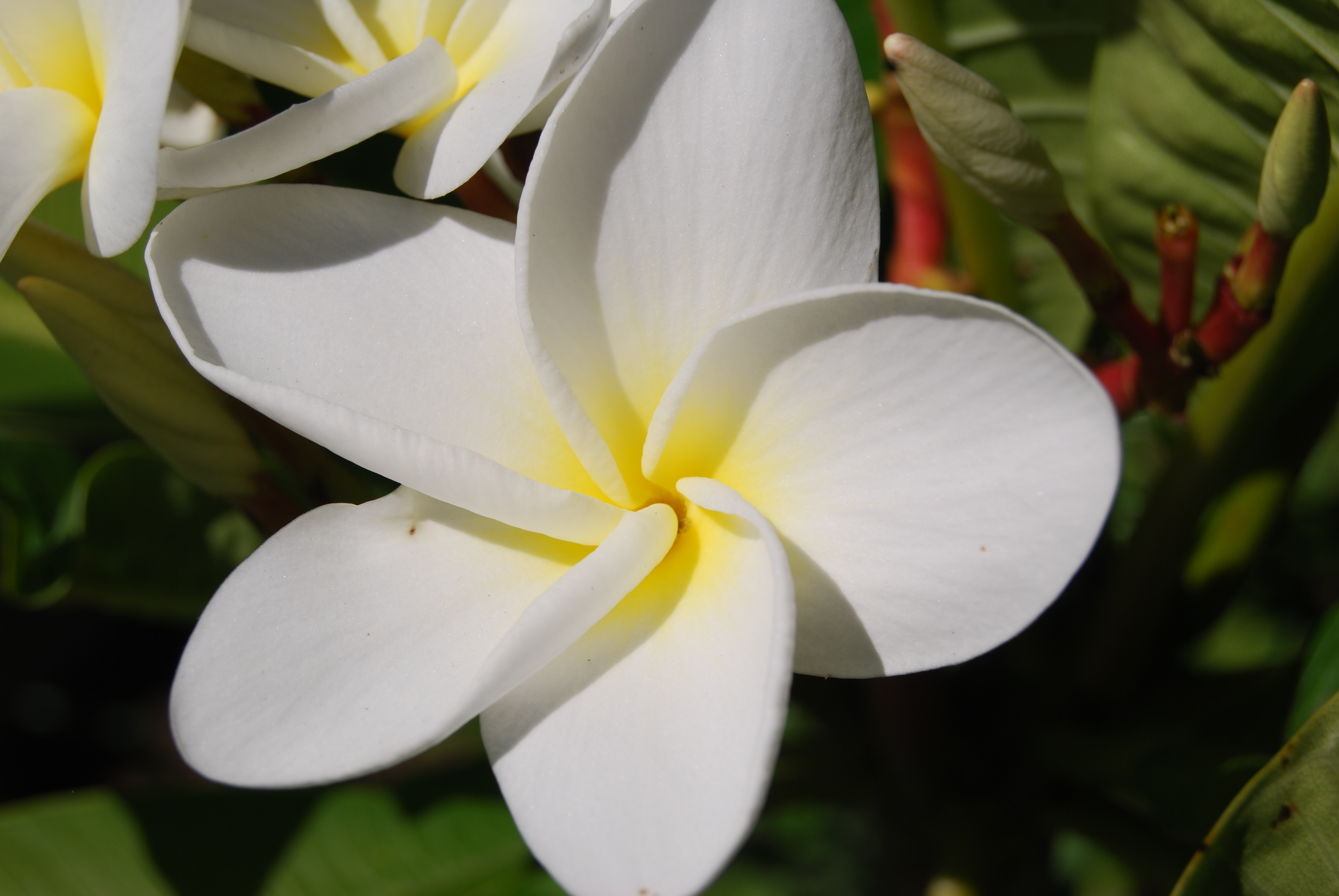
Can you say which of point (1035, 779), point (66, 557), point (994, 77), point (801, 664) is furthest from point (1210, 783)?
point (66, 557)

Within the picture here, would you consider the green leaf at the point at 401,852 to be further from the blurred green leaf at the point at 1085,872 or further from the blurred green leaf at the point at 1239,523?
the blurred green leaf at the point at 1085,872

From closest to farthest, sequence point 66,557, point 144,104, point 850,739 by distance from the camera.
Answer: point 144,104, point 66,557, point 850,739

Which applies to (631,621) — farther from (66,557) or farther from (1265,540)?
(1265,540)

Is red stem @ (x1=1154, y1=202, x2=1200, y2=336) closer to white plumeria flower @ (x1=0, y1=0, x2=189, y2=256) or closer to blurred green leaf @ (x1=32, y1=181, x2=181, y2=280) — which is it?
white plumeria flower @ (x1=0, y1=0, x2=189, y2=256)

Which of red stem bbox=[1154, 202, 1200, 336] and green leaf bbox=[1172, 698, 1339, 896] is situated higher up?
red stem bbox=[1154, 202, 1200, 336]

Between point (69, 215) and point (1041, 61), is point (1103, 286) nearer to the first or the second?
point (1041, 61)

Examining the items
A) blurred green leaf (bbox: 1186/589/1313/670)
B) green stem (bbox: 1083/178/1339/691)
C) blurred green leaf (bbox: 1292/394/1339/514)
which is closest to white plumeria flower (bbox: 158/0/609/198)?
green stem (bbox: 1083/178/1339/691)

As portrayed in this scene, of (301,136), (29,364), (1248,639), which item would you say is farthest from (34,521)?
(1248,639)

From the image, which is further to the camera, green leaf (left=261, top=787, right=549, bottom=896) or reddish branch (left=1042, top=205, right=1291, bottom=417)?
green leaf (left=261, top=787, right=549, bottom=896)
